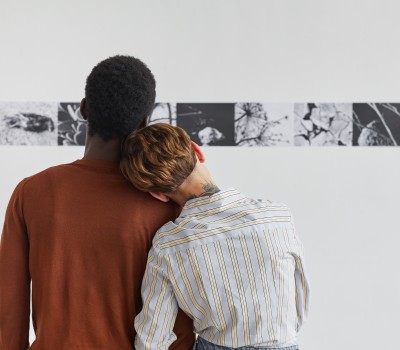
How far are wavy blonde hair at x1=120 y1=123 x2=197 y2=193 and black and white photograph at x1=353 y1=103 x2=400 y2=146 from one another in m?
1.48

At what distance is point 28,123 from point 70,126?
0.63 ft

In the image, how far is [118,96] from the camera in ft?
3.64

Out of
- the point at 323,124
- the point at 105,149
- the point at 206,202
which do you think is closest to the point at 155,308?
the point at 206,202

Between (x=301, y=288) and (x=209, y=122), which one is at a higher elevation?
(x=209, y=122)

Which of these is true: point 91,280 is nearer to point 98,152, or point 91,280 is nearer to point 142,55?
point 98,152

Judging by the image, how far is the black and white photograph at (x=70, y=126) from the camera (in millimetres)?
2465

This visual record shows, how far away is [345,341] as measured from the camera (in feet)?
7.86

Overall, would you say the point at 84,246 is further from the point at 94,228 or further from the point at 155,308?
the point at 155,308

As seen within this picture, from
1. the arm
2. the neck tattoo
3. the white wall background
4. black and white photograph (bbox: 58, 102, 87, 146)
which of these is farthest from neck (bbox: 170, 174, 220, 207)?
black and white photograph (bbox: 58, 102, 87, 146)

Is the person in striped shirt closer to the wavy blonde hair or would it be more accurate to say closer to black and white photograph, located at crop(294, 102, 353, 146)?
the wavy blonde hair

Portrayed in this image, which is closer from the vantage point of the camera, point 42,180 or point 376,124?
point 42,180

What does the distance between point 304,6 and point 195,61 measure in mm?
515

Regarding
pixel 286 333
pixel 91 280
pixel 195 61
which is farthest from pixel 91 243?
pixel 195 61

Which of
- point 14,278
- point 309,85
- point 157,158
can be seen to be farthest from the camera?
point 309,85
